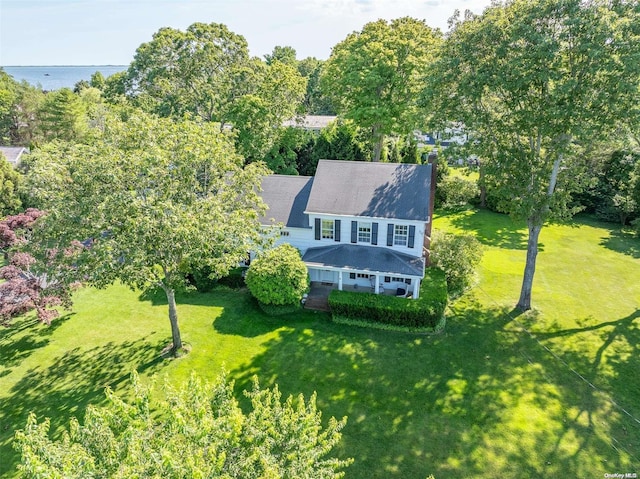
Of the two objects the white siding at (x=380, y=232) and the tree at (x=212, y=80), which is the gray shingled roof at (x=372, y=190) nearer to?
the white siding at (x=380, y=232)

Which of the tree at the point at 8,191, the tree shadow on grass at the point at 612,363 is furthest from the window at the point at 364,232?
the tree at the point at 8,191

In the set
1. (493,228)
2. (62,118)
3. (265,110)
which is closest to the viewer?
(265,110)

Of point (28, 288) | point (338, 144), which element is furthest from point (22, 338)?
point (338, 144)

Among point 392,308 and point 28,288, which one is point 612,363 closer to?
point 392,308

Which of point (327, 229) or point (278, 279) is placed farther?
point (327, 229)

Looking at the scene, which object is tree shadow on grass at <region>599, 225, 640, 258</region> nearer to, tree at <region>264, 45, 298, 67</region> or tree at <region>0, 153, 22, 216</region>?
tree at <region>0, 153, 22, 216</region>

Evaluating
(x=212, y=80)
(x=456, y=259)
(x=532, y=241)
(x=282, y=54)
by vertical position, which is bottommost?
(x=456, y=259)
